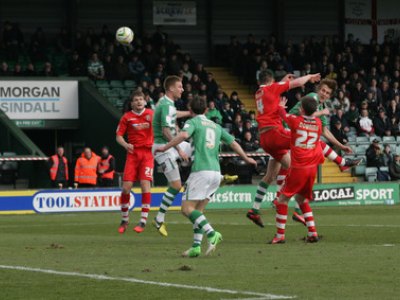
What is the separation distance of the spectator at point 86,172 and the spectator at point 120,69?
6053 mm

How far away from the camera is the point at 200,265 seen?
12.4m

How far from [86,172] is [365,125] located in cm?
1029

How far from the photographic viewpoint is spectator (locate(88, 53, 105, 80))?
115 feet

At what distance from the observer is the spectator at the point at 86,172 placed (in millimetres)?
29328

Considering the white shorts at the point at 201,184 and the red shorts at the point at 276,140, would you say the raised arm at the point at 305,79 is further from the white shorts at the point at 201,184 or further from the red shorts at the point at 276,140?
the white shorts at the point at 201,184

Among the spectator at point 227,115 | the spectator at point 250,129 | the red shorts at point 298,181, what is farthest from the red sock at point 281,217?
the spectator at point 227,115


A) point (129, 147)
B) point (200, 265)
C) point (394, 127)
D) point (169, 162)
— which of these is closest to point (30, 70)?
point (394, 127)

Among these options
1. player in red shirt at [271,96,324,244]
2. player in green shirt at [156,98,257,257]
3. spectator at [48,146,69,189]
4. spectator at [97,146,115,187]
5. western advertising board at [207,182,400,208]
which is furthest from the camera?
spectator at [97,146,115,187]

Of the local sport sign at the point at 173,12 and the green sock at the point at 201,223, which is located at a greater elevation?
the local sport sign at the point at 173,12

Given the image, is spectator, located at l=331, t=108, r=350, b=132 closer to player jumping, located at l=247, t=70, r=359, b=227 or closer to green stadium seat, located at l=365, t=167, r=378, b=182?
green stadium seat, located at l=365, t=167, r=378, b=182

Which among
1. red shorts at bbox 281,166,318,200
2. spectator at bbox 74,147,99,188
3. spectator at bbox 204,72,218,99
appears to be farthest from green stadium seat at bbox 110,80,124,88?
red shorts at bbox 281,166,318,200

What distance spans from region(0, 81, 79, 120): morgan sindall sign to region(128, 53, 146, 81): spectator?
6.10 feet

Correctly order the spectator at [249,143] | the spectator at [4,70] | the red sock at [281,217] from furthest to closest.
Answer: the spectator at [4,70], the spectator at [249,143], the red sock at [281,217]

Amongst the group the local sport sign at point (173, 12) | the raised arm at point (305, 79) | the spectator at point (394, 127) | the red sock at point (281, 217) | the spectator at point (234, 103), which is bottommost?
the spectator at point (394, 127)
